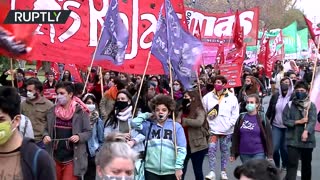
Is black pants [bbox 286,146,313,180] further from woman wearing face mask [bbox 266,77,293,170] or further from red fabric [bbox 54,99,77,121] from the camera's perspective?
red fabric [bbox 54,99,77,121]

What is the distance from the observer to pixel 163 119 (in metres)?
6.93

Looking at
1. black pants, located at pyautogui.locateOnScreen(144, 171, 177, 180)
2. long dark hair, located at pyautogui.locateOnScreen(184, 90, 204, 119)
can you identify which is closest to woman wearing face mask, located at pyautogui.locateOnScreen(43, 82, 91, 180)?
black pants, located at pyautogui.locateOnScreen(144, 171, 177, 180)

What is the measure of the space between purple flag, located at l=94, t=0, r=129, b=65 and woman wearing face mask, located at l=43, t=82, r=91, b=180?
1602 millimetres

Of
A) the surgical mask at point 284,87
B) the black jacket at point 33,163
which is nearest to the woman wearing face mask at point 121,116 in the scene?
the surgical mask at point 284,87

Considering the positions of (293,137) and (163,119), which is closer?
(163,119)

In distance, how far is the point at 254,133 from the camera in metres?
8.56

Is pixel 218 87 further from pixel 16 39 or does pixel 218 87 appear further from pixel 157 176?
pixel 16 39

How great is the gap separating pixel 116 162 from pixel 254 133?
17.6 ft

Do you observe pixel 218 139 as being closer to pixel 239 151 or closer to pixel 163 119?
pixel 239 151

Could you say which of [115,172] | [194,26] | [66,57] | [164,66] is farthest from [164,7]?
[194,26]

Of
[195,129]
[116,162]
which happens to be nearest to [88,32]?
[195,129]

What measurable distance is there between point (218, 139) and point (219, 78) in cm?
91

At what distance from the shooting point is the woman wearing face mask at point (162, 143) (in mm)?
6891

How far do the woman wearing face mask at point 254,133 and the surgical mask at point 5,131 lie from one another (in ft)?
17.2
